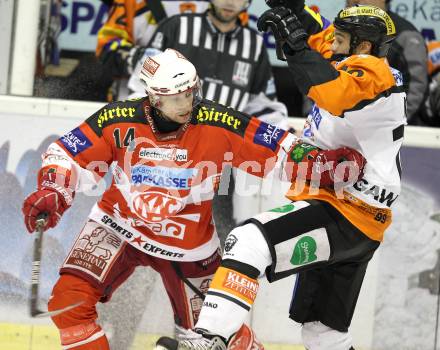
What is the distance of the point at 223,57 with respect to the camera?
18.6 ft

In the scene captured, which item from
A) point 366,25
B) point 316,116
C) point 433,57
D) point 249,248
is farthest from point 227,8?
point 249,248

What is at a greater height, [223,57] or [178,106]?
[178,106]

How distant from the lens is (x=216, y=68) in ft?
18.5

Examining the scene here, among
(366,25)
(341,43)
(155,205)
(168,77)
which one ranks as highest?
(366,25)

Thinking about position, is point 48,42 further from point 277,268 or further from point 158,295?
point 277,268

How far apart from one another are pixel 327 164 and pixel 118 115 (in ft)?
2.76

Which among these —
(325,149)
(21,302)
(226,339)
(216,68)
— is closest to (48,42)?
(216,68)

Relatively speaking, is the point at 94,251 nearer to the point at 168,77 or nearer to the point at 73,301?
the point at 73,301

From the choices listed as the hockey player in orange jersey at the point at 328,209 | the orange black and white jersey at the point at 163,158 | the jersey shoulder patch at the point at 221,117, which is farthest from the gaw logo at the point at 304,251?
the jersey shoulder patch at the point at 221,117

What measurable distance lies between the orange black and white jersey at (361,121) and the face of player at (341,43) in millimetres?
52

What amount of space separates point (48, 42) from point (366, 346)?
2.18 m

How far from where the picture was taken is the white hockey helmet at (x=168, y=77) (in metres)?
4.32

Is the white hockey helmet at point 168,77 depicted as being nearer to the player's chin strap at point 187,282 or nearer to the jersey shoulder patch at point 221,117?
the jersey shoulder patch at point 221,117

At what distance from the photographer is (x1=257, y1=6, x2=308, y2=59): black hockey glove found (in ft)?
13.3
